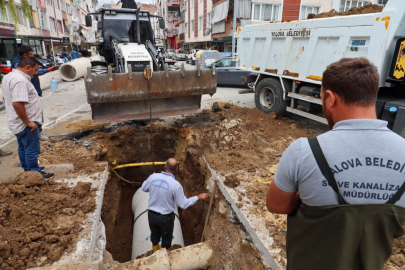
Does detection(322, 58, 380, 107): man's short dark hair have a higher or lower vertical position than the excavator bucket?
higher

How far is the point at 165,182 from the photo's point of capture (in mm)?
3689

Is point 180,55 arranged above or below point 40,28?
below

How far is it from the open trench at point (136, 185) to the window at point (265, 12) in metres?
20.1

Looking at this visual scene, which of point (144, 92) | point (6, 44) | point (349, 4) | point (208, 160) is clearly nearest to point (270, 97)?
point (208, 160)

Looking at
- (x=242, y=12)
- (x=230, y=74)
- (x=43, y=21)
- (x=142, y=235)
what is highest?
(x=242, y=12)

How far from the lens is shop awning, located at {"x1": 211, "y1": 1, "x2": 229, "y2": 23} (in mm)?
24859

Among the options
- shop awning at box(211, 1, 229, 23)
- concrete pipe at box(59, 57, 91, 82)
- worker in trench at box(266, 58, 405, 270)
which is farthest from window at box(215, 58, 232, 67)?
shop awning at box(211, 1, 229, 23)

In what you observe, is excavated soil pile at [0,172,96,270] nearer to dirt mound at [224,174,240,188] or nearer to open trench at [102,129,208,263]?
open trench at [102,129,208,263]

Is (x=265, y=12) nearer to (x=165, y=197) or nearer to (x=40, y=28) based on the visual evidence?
(x=40, y=28)

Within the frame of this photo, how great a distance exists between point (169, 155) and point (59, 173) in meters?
3.28

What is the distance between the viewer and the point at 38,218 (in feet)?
10.3

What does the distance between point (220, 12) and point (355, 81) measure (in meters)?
27.6

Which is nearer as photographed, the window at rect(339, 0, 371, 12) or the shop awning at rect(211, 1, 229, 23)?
the window at rect(339, 0, 371, 12)

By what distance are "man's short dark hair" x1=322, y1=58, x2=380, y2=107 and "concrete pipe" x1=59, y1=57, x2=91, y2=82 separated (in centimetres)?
1556
